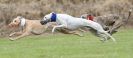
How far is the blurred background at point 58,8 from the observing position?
29.6 metres

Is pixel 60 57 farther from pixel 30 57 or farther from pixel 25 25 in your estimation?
pixel 25 25

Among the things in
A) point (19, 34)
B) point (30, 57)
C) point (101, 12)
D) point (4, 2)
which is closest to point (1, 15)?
point (4, 2)

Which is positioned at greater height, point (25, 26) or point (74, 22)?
point (74, 22)

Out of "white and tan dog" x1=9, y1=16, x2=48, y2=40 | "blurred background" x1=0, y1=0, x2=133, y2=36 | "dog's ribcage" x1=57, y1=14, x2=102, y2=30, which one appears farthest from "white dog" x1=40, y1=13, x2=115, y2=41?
"blurred background" x1=0, y1=0, x2=133, y2=36

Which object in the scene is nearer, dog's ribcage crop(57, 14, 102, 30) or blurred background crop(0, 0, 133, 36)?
dog's ribcage crop(57, 14, 102, 30)

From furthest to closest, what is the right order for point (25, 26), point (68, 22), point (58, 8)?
point (58, 8), point (25, 26), point (68, 22)

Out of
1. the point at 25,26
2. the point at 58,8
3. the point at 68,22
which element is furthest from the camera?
the point at 58,8

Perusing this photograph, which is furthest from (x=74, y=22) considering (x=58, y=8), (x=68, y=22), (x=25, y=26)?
(x=58, y=8)

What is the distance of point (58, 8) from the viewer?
105 ft

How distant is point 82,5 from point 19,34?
1549cm

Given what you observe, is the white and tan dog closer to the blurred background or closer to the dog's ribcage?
the dog's ribcage

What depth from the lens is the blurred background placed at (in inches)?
1164

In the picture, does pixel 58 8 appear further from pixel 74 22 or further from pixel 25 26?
pixel 74 22

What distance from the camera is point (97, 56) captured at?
14.8m
